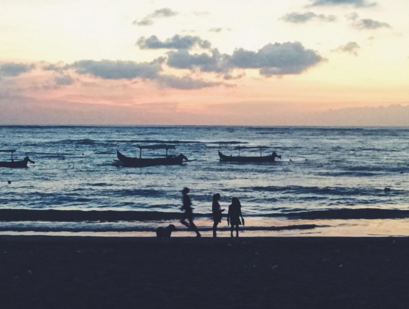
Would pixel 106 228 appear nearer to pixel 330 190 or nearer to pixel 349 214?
pixel 349 214

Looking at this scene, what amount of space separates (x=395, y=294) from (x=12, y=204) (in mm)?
25821

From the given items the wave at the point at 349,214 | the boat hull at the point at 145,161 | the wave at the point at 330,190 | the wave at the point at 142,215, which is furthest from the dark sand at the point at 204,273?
the boat hull at the point at 145,161

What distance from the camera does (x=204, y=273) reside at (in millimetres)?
10945

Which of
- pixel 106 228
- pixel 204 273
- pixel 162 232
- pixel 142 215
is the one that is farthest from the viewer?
pixel 142 215

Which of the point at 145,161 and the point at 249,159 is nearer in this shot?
the point at 145,161

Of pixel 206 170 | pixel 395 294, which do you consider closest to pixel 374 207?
pixel 395 294

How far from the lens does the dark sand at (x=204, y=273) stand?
29.4 ft

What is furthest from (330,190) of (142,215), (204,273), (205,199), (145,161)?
(145,161)

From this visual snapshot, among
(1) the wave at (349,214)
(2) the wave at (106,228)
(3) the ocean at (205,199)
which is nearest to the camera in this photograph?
(2) the wave at (106,228)

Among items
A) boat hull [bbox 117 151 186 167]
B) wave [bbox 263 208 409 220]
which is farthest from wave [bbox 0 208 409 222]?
boat hull [bbox 117 151 186 167]

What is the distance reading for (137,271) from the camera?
36.3 ft

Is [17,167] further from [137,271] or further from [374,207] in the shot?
[137,271]

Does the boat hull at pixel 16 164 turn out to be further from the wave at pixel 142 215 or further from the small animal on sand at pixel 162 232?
the small animal on sand at pixel 162 232

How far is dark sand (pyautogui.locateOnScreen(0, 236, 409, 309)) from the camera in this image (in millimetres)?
8961
